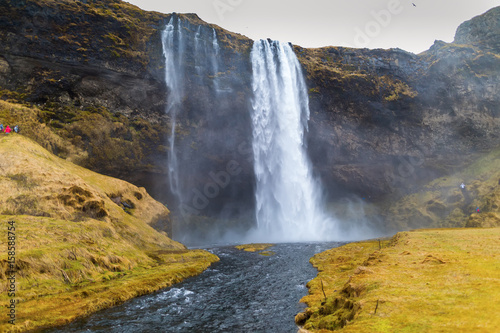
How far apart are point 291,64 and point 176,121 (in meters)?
27.5

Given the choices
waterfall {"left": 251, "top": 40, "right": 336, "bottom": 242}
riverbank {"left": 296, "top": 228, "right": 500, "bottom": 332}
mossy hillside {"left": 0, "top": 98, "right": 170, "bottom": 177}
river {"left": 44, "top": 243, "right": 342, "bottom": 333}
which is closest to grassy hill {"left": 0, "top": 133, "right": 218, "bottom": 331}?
river {"left": 44, "top": 243, "right": 342, "bottom": 333}

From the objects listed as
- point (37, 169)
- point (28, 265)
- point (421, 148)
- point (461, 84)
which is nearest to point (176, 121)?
point (37, 169)

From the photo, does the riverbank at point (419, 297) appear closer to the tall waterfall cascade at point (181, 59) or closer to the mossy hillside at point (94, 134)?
the mossy hillside at point (94, 134)

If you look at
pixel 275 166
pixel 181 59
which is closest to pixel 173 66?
pixel 181 59

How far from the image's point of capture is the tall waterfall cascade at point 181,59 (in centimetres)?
5966

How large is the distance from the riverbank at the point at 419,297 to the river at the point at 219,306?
6.36 feet

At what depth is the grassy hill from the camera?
18891 mm

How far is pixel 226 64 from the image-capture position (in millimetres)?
62875

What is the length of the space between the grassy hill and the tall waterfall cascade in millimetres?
21962

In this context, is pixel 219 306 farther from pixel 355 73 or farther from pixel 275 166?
pixel 355 73

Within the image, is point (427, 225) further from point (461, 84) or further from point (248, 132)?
point (248, 132)

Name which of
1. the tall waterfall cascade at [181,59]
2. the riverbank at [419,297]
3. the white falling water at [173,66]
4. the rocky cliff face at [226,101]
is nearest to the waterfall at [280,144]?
the rocky cliff face at [226,101]

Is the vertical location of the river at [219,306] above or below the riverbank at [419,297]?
below

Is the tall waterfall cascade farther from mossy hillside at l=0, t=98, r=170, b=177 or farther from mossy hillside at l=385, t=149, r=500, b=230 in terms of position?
mossy hillside at l=385, t=149, r=500, b=230
